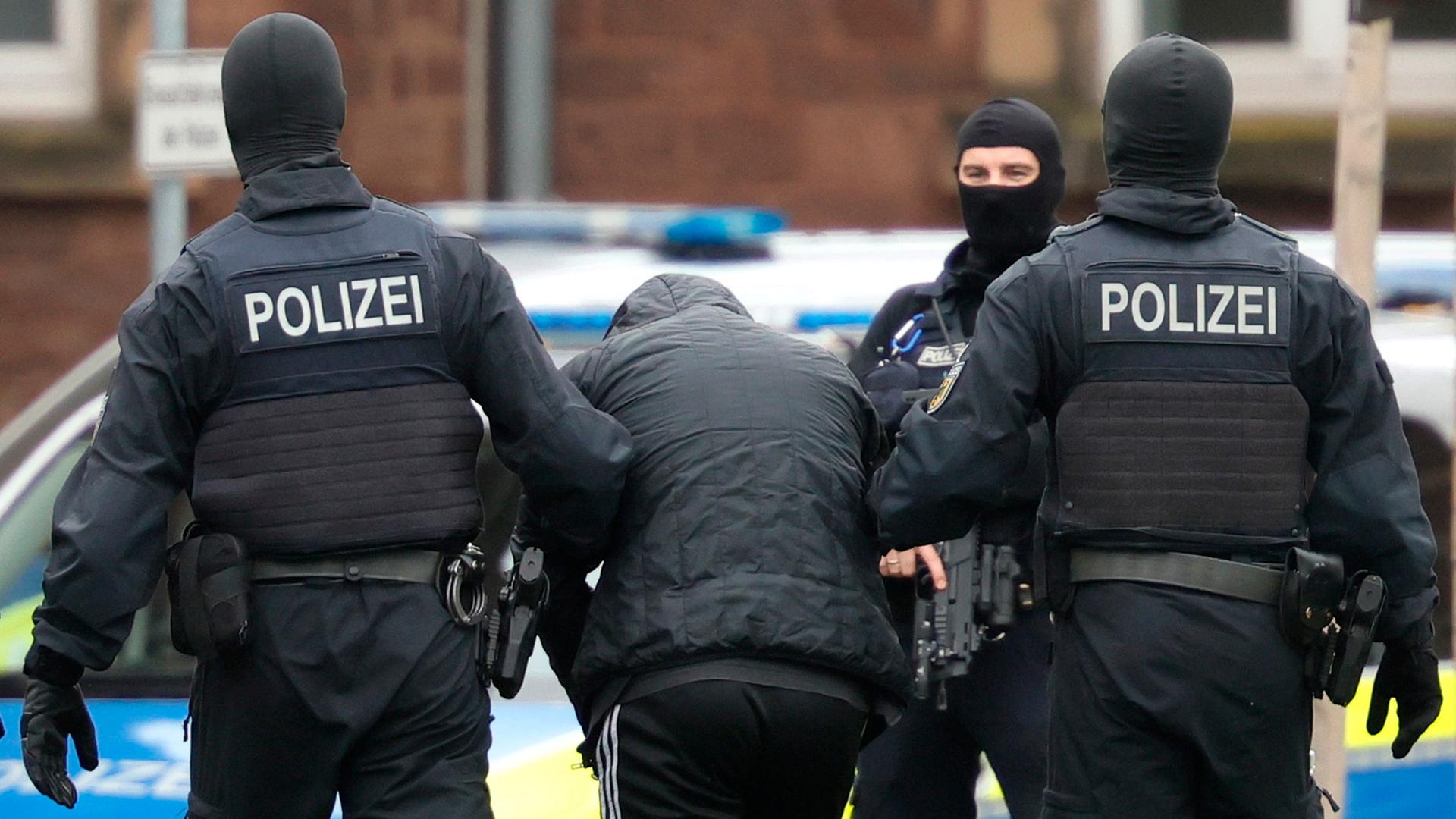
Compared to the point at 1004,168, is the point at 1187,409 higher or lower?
lower

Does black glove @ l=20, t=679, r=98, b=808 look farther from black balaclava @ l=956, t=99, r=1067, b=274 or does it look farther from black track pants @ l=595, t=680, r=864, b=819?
black balaclava @ l=956, t=99, r=1067, b=274

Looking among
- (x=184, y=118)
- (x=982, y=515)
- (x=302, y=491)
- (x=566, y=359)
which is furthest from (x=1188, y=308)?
(x=184, y=118)

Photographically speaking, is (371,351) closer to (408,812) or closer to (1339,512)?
(408,812)

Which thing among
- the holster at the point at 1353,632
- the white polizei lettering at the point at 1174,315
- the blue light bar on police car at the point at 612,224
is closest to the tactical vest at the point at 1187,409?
the white polizei lettering at the point at 1174,315

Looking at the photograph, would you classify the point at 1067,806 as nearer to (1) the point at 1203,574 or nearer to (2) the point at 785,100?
(1) the point at 1203,574

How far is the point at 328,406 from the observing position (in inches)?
136

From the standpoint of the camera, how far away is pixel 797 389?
3654 millimetres

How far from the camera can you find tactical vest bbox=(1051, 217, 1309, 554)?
347 centimetres

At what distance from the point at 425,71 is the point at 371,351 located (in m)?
6.52

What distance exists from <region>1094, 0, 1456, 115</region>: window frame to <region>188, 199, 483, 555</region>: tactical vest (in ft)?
21.5

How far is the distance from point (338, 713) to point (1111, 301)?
134cm

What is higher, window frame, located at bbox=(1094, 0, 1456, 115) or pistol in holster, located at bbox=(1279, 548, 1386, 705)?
window frame, located at bbox=(1094, 0, 1456, 115)

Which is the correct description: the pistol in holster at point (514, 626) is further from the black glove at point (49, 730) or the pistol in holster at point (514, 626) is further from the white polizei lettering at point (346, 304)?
the black glove at point (49, 730)

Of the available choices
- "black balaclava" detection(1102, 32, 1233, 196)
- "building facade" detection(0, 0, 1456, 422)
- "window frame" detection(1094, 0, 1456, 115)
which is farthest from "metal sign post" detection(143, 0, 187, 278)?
"window frame" detection(1094, 0, 1456, 115)
